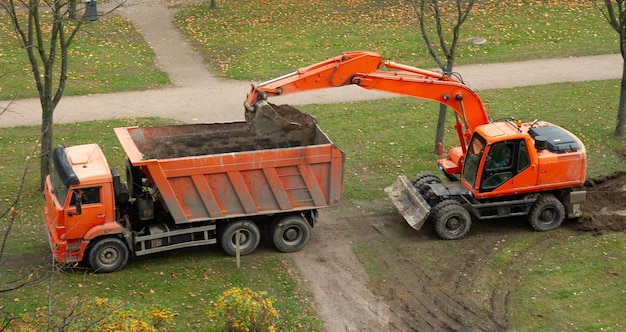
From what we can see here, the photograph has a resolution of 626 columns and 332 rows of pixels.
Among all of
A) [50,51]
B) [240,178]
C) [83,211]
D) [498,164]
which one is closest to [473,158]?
[498,164]

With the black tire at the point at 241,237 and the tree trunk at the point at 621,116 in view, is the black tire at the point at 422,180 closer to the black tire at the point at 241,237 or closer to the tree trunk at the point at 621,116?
the black tire at the point at 241,237

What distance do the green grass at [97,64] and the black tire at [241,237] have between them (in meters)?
10.7

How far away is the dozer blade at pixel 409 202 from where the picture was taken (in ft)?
57.4

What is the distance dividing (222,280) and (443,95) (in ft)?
19.0

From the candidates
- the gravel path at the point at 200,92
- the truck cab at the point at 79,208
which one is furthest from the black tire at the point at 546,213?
the gravel path at the point at 200,92

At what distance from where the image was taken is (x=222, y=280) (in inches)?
630

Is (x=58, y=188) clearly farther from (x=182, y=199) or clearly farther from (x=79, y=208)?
(x=182, y=199)

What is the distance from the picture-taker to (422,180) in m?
18.8

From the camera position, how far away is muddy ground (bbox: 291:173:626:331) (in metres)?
15.0

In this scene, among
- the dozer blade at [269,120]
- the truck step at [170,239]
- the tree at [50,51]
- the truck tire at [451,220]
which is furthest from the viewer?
the tree at [50,51]

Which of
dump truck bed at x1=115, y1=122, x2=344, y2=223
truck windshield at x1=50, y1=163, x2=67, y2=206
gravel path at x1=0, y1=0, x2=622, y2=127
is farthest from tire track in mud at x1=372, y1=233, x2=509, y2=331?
gravel path at x1=0, y1=0, x2=622, y2=127

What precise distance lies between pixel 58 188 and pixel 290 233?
14.5ft

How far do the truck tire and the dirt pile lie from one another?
2465mm

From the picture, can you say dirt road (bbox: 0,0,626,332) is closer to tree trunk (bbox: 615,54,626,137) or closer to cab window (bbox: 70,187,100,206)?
tree trunk (bbox: 615,54,626,137)
